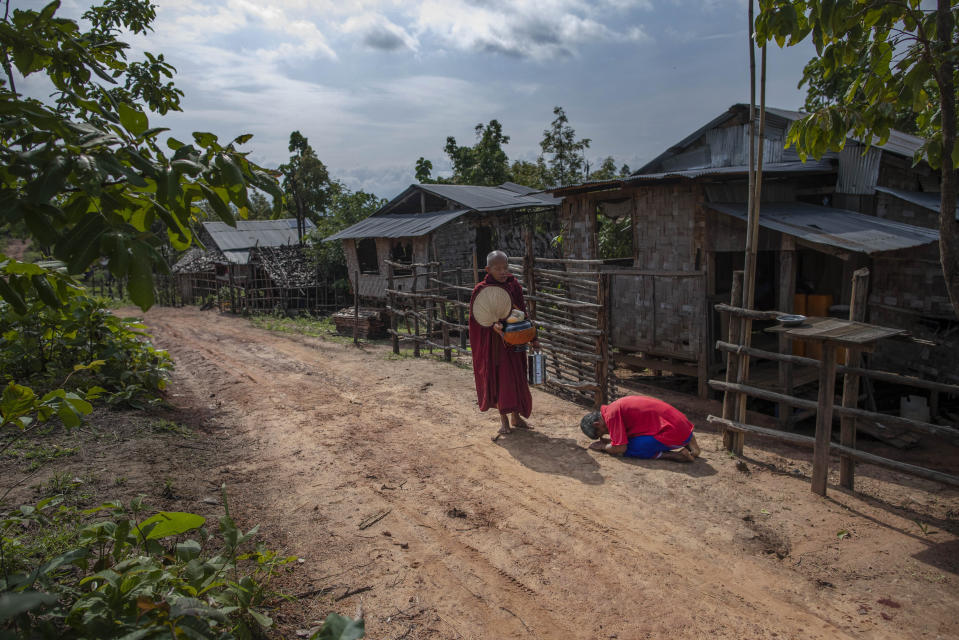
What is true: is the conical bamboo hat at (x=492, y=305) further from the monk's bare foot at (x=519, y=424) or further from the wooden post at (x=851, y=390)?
the wooden post at (x=851, y=390)

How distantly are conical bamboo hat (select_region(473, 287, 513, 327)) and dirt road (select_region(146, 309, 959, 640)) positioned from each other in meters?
1.29

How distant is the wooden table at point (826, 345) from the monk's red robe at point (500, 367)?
251cm

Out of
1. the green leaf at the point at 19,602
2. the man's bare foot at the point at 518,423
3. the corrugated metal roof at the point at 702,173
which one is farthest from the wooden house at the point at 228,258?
the green leaf at the point at 19,602

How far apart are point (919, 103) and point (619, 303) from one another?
6.72m

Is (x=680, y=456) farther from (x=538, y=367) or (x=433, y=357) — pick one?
(x=433, y=357)

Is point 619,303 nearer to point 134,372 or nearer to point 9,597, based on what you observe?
point 134,372

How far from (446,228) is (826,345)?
13410 mm

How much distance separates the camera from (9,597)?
134cm

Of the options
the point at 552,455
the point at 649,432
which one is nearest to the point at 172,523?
the point at 552,455

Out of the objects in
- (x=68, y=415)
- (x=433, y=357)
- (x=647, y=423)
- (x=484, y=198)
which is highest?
(x=484, y=198)

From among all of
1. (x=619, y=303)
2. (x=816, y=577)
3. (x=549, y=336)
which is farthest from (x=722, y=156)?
(x=816, y=577)

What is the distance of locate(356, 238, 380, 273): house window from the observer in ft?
65.7

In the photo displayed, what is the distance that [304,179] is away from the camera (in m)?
24.6

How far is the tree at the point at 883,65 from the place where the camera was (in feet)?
10.8
